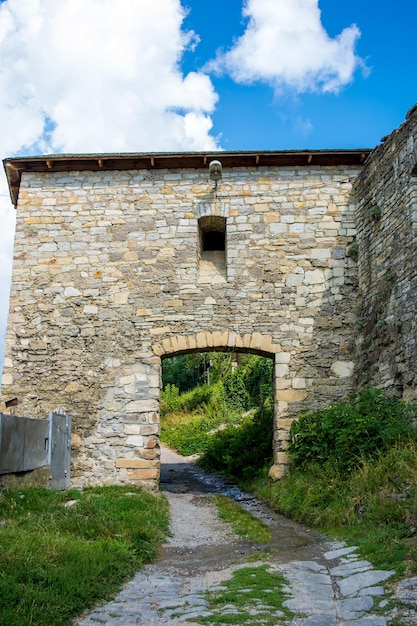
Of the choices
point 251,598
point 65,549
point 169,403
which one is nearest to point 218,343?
point 65,549

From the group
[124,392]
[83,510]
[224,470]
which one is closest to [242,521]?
[83,510]

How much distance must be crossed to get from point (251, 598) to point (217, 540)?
223 cm

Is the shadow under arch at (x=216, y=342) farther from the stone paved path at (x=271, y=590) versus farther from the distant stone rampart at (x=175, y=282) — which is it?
the stone paved path at (x=271, y=590)

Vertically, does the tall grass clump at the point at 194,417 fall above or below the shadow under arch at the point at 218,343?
below

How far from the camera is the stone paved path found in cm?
367

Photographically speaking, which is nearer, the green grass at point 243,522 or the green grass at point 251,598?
the green grass at point 251,598

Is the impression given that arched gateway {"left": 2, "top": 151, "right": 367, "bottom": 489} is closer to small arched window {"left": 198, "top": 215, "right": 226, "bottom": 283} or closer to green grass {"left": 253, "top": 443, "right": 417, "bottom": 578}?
small arched window {"left": 198, "top": 215, "right": 226, "bottom": 283}

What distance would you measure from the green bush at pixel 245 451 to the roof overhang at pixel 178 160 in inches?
208

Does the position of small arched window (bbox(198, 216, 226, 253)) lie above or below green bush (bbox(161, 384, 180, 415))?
above

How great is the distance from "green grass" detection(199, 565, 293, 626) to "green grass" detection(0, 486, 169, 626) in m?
0.82

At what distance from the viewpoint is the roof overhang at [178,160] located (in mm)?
9945

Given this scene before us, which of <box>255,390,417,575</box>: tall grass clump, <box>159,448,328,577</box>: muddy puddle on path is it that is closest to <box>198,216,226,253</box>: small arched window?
<box>255,390,417,575</box>: tall grass clump

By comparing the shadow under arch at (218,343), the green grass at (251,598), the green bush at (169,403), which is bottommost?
the green grass at (251,598)

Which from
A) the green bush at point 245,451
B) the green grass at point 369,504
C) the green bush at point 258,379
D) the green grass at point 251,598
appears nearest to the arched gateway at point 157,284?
the green grass at point 369,504
